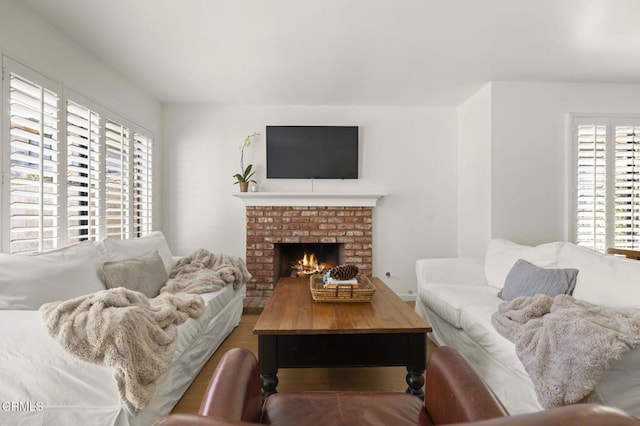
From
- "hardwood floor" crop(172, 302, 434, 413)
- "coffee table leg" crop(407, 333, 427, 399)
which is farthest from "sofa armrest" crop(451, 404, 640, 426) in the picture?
"hardwood floor" crop(172, 302, 434, 413)

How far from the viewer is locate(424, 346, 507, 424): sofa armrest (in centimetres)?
82

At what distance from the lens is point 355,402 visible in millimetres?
1106

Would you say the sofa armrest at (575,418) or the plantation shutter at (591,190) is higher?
the plantation shutter at (591,190)

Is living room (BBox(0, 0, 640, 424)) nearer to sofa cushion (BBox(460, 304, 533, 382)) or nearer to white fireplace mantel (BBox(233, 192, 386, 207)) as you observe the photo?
white fireplace mantel (BBox(233, 192, 386, 207))

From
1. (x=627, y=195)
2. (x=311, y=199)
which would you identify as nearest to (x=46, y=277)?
(x=311, y=199)

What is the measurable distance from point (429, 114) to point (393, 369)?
3.07m

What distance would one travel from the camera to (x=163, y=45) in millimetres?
2609

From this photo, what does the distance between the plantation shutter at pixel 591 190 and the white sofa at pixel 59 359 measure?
3601 millimetres

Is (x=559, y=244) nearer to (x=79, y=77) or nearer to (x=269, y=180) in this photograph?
(x=269, y=180)

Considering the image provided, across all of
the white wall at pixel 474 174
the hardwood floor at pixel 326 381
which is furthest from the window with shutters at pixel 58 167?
the white wall at pixel 474 174

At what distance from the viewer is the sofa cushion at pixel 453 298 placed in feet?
7.55

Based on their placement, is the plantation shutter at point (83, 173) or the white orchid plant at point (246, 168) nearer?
the plantation shutter at point (83, 173)

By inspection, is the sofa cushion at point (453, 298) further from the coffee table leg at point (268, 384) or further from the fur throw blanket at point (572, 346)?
the coffee table leg at point (268, 384)

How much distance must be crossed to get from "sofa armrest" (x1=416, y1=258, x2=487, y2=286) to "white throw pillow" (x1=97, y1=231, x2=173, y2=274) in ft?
7.48
